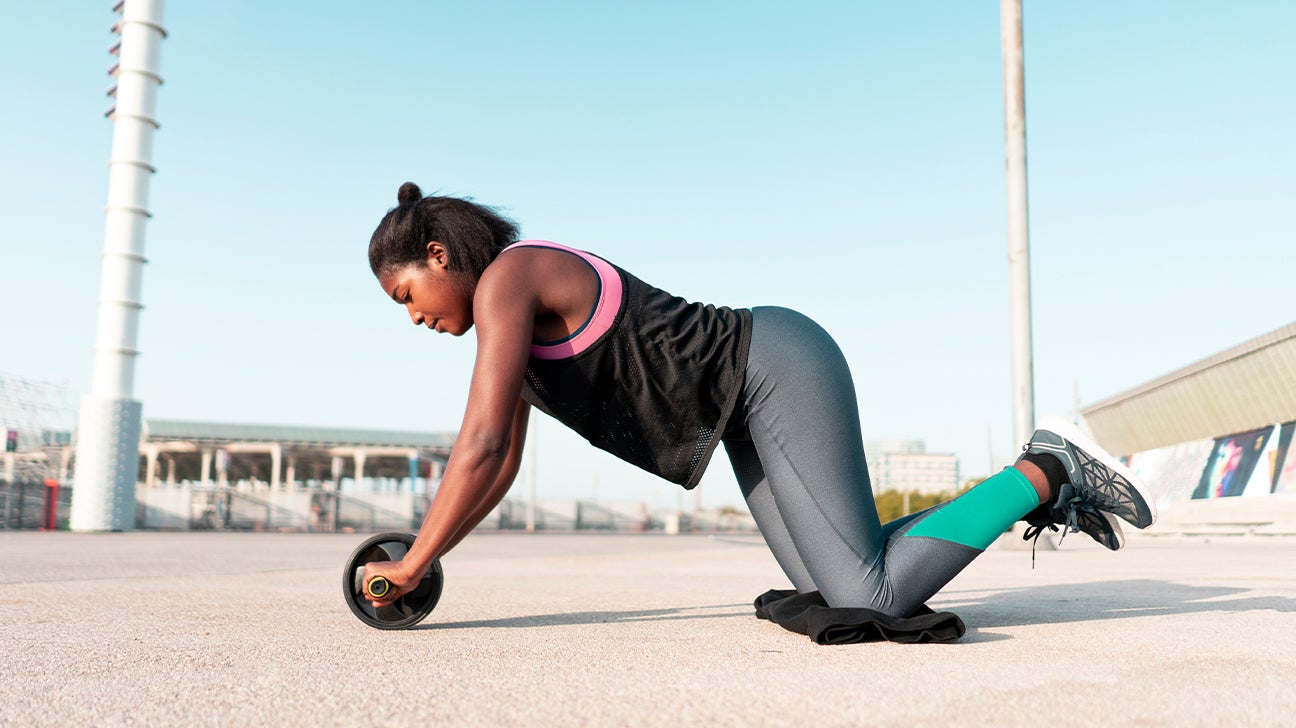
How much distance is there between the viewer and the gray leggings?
109 inches

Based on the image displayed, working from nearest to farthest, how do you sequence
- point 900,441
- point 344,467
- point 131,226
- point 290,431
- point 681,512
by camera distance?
1. point 131,226
2. point 681,512
3. point 290,431
4. point 344,467
5. point 900,441

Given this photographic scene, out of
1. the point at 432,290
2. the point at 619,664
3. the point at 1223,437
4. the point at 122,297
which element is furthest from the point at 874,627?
the point at 1223,437

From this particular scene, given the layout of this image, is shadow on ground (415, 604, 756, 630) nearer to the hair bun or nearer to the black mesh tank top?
the black mesh tank top

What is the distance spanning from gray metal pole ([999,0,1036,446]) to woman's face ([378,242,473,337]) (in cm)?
905

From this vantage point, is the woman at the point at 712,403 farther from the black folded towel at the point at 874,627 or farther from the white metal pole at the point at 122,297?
the white metal pole at the point at 122,297

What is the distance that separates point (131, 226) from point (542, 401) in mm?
21412

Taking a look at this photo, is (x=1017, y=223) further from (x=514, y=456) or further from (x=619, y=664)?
(x=619, y=664)

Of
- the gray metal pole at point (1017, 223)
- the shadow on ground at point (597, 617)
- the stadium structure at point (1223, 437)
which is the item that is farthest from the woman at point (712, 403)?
the stadium structure at point (1223, 437)

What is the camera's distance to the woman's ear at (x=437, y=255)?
2787mm

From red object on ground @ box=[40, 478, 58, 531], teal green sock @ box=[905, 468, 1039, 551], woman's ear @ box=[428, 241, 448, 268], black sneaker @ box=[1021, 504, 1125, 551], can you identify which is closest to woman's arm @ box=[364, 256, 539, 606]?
woman's ear @ box=[428, 241, 448, 268]

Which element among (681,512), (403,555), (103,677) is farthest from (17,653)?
(681,512)

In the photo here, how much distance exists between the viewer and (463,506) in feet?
8.30

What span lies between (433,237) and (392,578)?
977 mm

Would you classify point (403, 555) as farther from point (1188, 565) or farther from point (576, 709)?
point (1188, 565)
